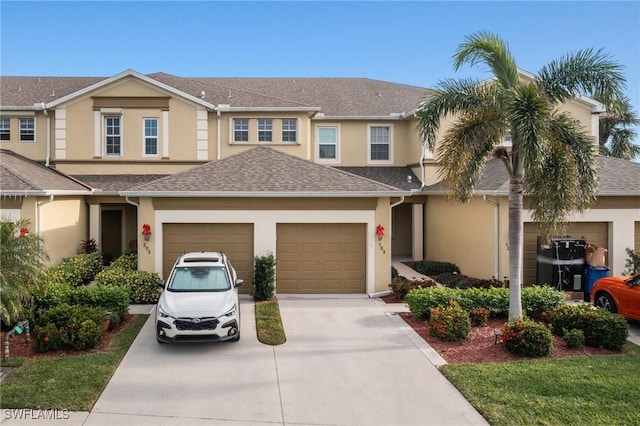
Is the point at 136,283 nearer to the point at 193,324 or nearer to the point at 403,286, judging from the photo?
the point at 193,324

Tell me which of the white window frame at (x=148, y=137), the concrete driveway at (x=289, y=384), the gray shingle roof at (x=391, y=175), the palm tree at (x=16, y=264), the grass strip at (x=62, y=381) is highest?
the white window frame at (x=148, y=137)

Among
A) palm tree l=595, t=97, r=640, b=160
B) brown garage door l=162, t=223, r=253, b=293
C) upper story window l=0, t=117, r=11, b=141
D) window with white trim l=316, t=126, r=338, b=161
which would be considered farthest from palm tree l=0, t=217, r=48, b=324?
palm tree l=595, t=97, r=640, b=160

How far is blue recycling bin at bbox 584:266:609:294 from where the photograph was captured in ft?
46.2

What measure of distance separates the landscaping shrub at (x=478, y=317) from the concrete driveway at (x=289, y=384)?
1.52 m

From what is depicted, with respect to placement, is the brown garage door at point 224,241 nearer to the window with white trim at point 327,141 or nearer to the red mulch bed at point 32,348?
the red mulch bed at point 32,348

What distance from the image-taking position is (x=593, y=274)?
14141 millimetres

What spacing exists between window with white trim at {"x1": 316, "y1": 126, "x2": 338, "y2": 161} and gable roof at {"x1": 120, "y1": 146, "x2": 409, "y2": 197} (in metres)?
6.18

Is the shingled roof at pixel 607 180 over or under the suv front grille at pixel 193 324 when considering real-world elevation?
over

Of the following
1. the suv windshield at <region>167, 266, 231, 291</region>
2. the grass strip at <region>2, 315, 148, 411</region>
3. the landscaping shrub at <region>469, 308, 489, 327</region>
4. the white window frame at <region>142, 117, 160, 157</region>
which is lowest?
the grass strip at <region>2, 315, 148, 411</region>

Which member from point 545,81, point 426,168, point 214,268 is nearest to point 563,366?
point 545,81

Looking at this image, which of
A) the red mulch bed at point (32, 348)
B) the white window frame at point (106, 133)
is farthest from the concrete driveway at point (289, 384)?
the white window frame at point (106, 133)

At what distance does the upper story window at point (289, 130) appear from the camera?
2108 cm

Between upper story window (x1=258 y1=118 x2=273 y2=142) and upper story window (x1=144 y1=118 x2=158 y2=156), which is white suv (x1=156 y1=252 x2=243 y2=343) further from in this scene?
upper story window (x1=258 y1=118 x2=273 y2=142)

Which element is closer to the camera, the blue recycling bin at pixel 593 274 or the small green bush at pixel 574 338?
the small green bush at pixel 574 338
